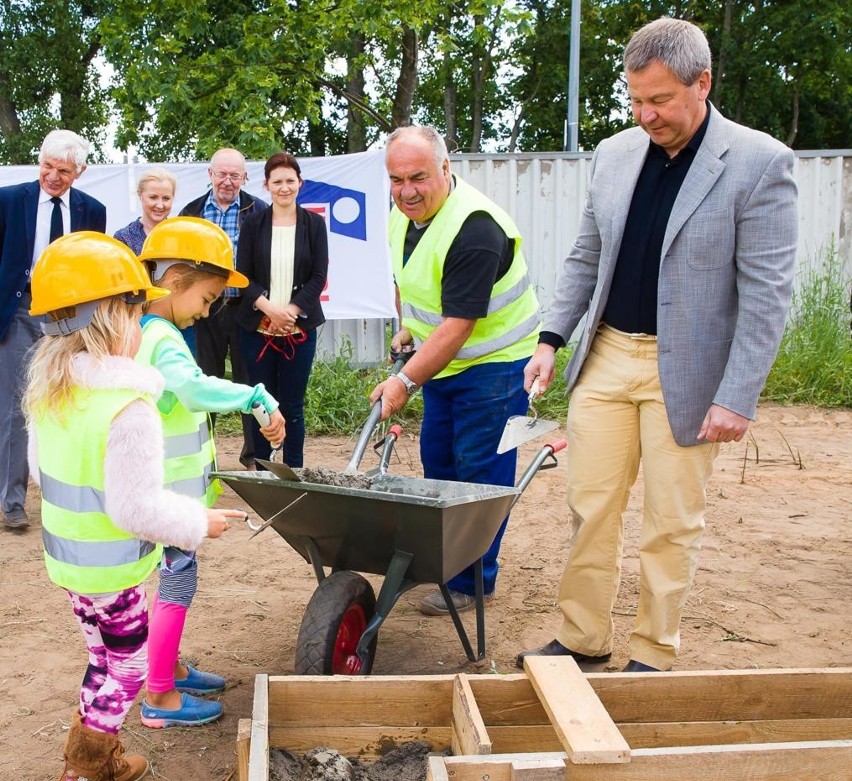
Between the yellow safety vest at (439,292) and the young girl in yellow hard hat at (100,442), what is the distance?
1252 millimetres

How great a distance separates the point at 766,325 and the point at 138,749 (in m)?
2.23

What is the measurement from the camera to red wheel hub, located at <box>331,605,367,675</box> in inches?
115

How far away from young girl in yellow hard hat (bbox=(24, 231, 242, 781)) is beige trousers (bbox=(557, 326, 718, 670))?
4.06 ft

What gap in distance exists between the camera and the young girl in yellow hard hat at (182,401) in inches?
104

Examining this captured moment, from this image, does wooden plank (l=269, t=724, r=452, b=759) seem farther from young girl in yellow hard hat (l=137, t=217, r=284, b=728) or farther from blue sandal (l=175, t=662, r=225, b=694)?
blue sandal (l=175, t=662, r=225, b=694)

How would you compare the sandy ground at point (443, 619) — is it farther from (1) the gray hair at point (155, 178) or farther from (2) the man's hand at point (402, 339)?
(1) the gray hair at point (155, 178)

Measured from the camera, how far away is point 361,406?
739 centimetres

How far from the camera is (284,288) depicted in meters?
5.29

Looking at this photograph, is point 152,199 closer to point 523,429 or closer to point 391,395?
point 391,395

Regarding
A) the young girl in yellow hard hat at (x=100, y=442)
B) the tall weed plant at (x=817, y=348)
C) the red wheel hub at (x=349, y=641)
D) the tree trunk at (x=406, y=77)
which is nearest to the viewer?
the young girl in yellow hard hat at (x=100, y=442)

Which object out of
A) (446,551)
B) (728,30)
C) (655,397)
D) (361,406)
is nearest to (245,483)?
(446,551)

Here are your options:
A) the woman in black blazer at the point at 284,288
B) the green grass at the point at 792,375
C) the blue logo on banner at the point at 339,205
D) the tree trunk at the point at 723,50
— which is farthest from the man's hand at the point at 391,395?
the tree trunk at the point at 723,50

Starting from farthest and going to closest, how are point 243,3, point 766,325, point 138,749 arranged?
point 243,3 < point 138,749 < point 766,325

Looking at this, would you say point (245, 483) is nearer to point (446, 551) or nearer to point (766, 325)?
point (446, 551)
